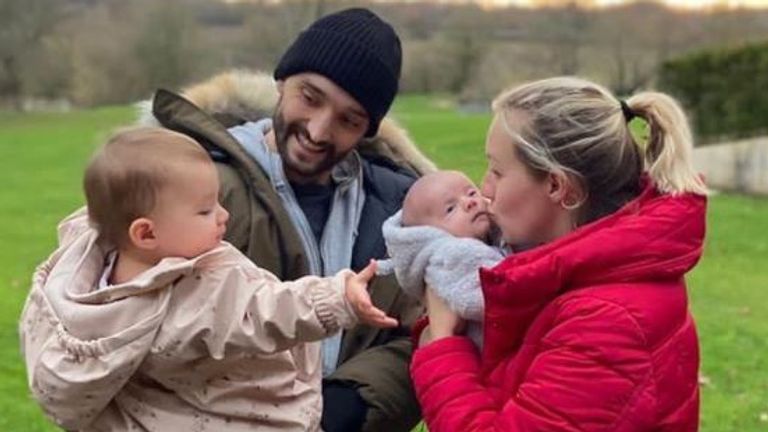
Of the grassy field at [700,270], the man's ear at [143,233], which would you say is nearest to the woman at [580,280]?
the man's ear at [143,233]

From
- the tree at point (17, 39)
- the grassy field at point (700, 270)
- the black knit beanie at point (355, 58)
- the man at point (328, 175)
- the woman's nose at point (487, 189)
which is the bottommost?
the tree at point (17, 39)

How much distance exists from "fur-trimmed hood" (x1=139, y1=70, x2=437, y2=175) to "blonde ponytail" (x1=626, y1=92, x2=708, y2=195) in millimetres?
1222

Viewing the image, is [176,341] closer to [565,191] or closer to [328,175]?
[565,191]

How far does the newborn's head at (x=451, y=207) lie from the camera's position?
118 inches

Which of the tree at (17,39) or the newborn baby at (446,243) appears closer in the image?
the newborn baby at (446,243)

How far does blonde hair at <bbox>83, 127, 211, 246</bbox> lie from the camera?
2.91 m

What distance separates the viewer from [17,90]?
5541 centimetres

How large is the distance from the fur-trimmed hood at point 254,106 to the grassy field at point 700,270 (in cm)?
26

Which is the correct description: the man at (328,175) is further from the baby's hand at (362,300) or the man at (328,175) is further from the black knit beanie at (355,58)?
the baby's hand at (362,300)

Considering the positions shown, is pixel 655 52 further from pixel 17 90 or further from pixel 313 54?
pixel 313 54

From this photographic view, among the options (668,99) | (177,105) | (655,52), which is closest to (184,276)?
(177,105)

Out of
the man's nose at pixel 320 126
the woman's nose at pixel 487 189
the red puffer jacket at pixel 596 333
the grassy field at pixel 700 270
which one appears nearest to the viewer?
the red puffer jacket at pixel 596 333

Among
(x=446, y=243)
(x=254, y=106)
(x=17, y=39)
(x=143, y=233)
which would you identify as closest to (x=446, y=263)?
(x=446, y=243)

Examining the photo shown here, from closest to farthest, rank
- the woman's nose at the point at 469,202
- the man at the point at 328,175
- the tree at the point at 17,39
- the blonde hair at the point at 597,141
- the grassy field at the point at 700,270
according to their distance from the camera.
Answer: the blonde hair at the point at 597,141 → the woman's nose at the point at 469,202 → the man at the point at 328,175 → the grassy field at the point at 700,270 → the tree at the point at 17,39
